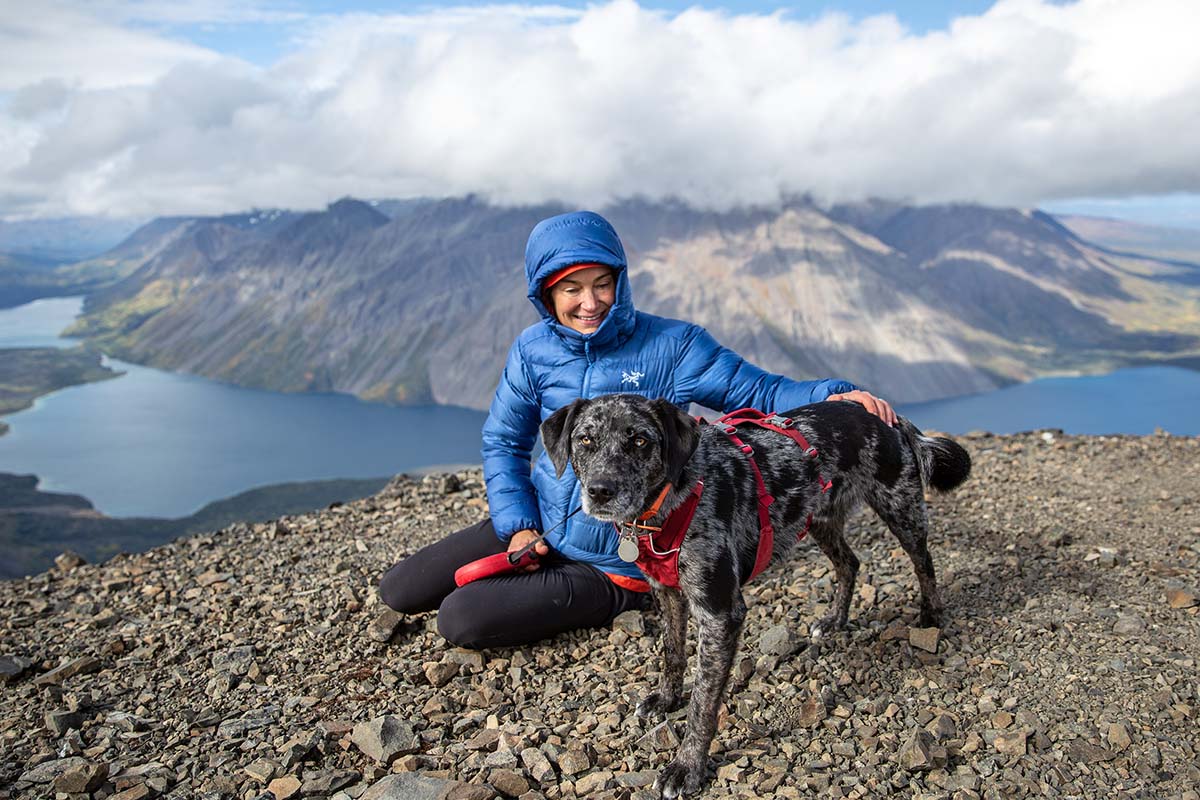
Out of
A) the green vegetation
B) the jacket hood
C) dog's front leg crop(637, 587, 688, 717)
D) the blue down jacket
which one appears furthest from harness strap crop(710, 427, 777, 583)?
the green vegetation

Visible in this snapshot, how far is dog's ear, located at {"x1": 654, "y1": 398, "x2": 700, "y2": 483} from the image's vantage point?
15.7 ft

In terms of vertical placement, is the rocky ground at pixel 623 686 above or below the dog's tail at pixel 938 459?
below

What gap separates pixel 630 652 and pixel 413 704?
5.97 feet

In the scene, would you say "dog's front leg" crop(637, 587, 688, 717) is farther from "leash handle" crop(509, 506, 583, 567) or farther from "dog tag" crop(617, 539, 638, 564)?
"leash handle" crop(509, 506, 583, 567)

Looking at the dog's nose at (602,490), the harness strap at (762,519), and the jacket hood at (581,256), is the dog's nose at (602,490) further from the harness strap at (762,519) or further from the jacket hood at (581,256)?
the jacket hood at (581,256)

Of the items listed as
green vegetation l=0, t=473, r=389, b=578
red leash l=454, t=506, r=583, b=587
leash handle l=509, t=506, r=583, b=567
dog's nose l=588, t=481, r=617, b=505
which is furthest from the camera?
green vegetation l=0, t=473, r=389, b=578

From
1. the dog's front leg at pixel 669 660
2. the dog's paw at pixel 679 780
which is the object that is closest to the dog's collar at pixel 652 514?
the dog's front leg at pixel 669 660

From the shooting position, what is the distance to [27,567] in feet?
422

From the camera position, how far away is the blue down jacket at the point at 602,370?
636cm

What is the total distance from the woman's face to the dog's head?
1543 millimetres

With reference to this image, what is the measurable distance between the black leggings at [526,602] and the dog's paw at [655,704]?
1172 mm

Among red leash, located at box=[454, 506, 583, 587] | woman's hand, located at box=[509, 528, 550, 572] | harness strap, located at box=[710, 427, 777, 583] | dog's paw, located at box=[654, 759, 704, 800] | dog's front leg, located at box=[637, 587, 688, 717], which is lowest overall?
dog's paw, located at box=[654, 759, 704, 800]

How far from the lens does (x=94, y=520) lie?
158750 millimetres

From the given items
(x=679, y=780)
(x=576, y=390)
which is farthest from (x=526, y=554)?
(x=679, y=780)
